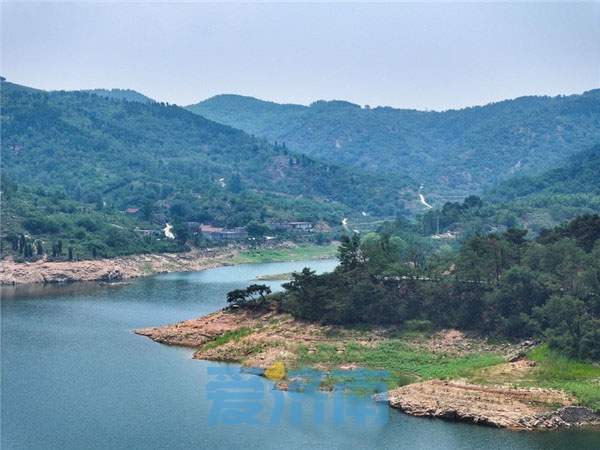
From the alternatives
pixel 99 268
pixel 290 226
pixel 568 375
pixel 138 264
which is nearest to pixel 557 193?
pixel 290 226

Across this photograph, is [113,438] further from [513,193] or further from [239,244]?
[513,193]

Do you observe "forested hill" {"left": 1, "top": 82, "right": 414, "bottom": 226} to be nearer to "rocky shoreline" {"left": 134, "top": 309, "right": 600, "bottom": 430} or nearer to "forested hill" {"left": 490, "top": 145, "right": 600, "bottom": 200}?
"forested hill" {"left": 490, "top": 145, "right": 600, "bottom": 200}

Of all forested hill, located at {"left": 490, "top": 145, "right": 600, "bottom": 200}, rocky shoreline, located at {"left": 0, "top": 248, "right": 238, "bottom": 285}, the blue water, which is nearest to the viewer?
the blue water

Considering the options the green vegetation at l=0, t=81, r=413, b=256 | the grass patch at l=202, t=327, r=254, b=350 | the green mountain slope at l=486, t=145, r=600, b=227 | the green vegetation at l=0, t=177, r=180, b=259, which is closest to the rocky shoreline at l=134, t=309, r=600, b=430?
the grass patch at l=202, t=327, r=254, b=350

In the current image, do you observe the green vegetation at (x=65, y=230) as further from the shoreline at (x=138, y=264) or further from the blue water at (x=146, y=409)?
the blue water at (x=146, y=409)

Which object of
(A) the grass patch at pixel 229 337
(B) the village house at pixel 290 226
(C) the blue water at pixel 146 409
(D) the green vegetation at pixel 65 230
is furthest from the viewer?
(B) the village house at pixel 290 226

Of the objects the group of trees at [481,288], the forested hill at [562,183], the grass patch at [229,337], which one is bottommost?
the grass patch at [229,337]

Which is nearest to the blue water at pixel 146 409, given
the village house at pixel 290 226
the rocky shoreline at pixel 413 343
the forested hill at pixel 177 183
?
the rocky shoreline at pixel 413 343
